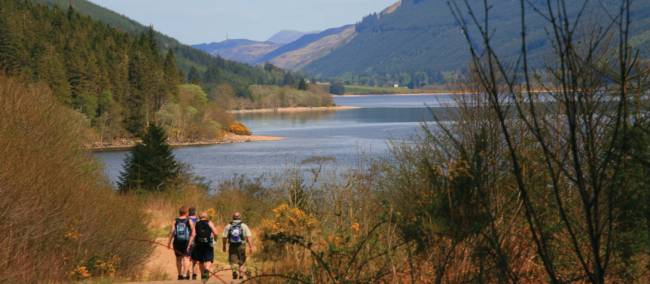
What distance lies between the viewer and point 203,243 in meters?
13.6

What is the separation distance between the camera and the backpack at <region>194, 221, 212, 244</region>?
13.5m

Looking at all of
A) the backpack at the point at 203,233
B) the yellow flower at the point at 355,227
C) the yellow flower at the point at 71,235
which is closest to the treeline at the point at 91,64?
the yellow flower at the point at 71,235

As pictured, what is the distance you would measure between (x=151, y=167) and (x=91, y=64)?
60139 millimetres

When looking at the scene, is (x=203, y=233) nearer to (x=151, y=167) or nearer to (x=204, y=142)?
(x=151, y=167)

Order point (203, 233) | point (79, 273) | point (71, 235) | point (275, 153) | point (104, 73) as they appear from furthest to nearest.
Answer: point (104, 73) → point (275, 153) → point (203, 233) → point (71, 235) → point (79, 273)

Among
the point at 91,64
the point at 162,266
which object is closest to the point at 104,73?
the point at 91,64

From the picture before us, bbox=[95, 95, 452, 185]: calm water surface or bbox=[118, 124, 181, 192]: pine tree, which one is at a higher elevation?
bbox=[118, 124, 181, 192]: pine tree

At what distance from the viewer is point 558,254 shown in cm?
642

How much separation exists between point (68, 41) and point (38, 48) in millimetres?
9238

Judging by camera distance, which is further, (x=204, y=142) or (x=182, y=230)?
(x=204, y=142)

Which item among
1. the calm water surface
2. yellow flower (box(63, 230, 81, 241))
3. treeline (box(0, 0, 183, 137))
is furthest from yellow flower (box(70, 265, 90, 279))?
treeline (box(0, 0, 183, 137))

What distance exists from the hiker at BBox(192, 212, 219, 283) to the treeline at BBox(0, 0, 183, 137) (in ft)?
226

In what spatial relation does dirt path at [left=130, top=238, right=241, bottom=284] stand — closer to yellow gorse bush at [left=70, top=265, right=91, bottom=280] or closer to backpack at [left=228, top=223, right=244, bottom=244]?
backpack at [left=228, top=223, right=244, bottom=244]

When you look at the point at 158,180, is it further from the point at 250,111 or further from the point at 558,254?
the point at 250,111
